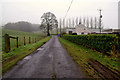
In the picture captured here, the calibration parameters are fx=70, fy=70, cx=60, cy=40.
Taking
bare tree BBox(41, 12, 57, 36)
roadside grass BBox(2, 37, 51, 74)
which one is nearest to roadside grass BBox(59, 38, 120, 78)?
roadside grass BBox(2, 37, 51, 74)

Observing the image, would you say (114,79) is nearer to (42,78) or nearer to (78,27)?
(42,78)

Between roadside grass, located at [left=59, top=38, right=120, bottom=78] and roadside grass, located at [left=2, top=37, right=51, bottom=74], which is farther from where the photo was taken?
roadside grass, located at [left=2, top=37, right=51, bottom=74]

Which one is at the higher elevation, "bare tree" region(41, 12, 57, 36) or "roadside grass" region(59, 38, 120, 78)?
→ "bare tree" region(41, 12, 57, 36)

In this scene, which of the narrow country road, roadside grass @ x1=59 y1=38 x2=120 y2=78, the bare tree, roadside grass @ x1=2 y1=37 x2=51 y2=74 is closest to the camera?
the narrow country road

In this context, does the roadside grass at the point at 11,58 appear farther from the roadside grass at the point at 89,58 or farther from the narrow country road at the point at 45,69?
the roadside grass at the point at 89,58

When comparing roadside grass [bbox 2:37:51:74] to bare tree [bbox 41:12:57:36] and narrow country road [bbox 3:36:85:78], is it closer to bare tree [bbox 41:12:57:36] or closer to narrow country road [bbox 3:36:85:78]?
narrow country road [bbox 3:36:85:78]

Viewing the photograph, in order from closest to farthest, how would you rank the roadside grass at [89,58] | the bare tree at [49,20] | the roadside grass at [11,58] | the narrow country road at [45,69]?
the narrow country road at [45,69] → the roadside grass at [89,58] → the roadside grass at [11,58] → the bare tree at [49,20]

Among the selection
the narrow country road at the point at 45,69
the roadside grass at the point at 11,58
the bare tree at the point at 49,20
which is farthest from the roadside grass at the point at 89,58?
the bare tree at the point at 49,20

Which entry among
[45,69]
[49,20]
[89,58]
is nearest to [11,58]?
[45,69]

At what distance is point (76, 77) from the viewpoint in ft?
8.90

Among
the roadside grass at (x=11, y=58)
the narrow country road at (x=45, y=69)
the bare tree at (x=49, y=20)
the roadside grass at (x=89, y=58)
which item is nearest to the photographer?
the narrow country road at (x=45, y=69)

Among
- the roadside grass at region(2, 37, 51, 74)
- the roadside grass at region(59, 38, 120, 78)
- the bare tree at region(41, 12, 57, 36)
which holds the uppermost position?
the bare tree at region(41, 12, 57, 36)

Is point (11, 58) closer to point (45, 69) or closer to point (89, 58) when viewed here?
point (45, 69)

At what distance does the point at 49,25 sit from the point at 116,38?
47365 millimetres
